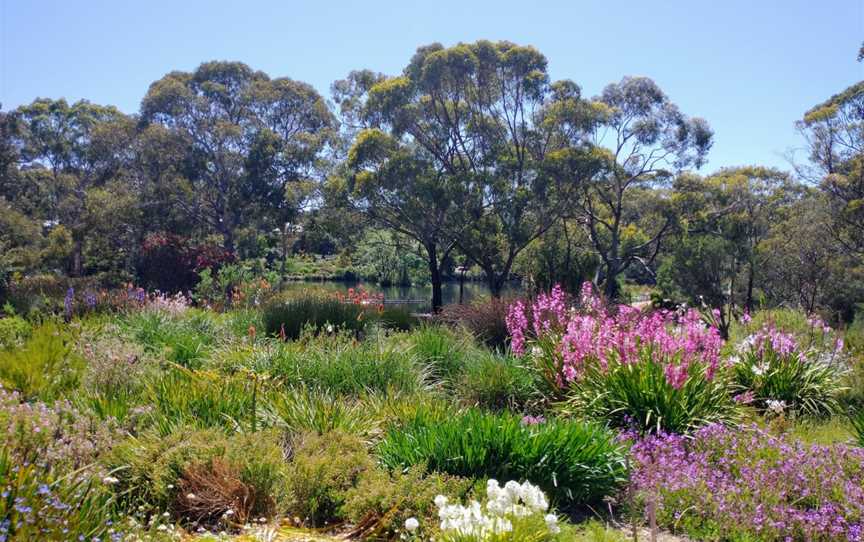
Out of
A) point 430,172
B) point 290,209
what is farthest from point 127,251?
point 430,172

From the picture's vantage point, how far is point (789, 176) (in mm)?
36969

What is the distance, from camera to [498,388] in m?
7.85

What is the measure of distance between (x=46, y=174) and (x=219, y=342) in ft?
139

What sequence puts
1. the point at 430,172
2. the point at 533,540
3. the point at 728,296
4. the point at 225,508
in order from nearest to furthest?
the point at 533,540 → the point at 225,508 → the point at 430,172 → the point at 728,296

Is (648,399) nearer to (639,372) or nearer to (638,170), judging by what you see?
(639,372)

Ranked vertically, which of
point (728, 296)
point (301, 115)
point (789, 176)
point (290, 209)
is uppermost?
point (301, 115)

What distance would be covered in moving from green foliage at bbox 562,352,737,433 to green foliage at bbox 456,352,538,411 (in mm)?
803

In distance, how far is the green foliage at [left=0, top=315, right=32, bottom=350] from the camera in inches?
403

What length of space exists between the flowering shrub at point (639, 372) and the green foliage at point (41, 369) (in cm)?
526

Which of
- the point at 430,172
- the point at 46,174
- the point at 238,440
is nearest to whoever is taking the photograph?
the point at 238,440

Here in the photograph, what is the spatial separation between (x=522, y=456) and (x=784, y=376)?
5.02m

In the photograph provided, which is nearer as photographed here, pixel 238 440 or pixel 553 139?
pixel 238 440

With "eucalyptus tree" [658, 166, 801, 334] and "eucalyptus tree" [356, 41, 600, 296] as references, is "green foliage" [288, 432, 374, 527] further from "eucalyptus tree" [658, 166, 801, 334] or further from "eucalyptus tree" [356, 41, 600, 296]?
"eucalyptus tree" [658, 166, 801, 334]

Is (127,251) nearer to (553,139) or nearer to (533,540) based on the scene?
(553,139)
